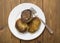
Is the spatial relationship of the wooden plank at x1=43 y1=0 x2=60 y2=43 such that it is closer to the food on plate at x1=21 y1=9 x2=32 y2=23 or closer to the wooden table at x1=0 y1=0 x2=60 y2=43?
the wooden table at x1=0 y1=0 x2=60 y2=43

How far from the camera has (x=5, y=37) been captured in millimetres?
1031

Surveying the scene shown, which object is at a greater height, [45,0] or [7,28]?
[45,0]

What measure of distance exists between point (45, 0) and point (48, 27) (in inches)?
6.2

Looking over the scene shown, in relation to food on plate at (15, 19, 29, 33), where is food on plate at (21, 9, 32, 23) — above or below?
above

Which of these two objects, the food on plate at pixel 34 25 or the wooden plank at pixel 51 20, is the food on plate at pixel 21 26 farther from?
the wooden plank at pixel 51 20

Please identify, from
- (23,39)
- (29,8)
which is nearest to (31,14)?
(29,8)

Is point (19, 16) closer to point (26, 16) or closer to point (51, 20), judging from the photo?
point (26, 16)

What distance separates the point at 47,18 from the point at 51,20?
26 millimetres

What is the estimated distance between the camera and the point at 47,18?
41.6 inches

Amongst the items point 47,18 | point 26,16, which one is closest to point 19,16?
point 26,16

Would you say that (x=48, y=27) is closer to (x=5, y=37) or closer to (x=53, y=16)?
(x=53, y=16)

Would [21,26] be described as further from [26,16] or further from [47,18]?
[47,18]

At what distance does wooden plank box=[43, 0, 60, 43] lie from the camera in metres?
1.04

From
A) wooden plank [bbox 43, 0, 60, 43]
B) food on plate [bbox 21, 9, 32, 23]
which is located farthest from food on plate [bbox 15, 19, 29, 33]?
wooden plank [bbox 43, 0, 60, 43]
